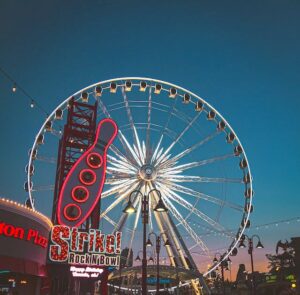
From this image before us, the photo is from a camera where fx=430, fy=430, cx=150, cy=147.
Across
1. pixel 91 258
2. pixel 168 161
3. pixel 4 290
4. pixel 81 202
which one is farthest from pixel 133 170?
pixel 4 290

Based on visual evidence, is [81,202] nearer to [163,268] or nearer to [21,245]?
[21,245]

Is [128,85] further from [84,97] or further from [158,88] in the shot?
[84,97]

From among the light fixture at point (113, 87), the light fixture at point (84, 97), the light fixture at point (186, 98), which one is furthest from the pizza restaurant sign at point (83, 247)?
the light fixture at point (186, 98)

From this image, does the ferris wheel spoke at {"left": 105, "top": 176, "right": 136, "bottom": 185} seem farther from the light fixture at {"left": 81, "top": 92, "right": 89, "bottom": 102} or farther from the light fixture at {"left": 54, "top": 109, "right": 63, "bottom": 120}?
the light fixture at {"left": 81, "top": 92, "right": 89, "bottom": 102}

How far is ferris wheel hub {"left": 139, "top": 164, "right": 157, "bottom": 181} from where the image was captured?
3166 centimetres

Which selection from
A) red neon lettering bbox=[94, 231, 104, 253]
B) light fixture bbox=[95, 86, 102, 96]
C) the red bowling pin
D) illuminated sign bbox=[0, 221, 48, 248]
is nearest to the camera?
illuminated sign bbox=[0, 221, 48, 248]

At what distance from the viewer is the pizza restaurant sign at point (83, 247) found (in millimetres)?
23969

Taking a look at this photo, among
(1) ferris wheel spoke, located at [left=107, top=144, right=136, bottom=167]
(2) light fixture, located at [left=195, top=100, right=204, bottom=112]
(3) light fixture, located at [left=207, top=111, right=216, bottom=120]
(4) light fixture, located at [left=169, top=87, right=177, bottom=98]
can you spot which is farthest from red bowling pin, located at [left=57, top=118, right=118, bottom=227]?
(3) light fixture, located at [left=207, top=111, right=216, bottom=120]

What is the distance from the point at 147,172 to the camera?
3180 cm

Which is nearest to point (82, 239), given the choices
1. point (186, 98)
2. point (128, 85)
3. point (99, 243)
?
point (99, 243)

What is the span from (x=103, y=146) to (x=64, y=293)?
10.7 meters

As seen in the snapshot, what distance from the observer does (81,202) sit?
27250 millimetres

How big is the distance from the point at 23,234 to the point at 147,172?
538 inches

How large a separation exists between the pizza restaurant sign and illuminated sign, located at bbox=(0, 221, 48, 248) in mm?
1746
